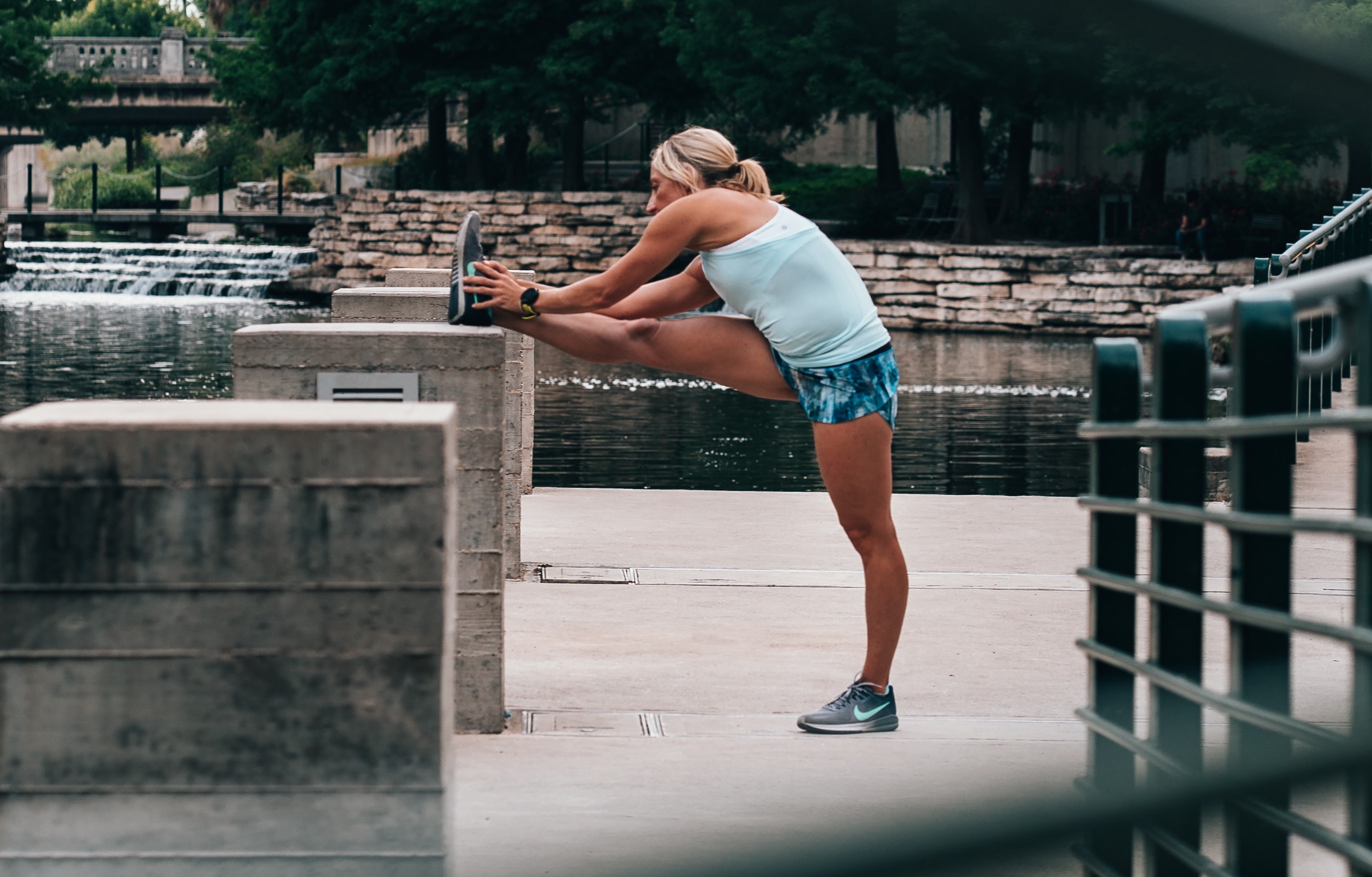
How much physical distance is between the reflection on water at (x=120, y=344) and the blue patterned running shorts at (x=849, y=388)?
374 inches

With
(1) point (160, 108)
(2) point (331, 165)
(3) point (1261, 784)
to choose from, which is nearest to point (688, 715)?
(3) point (1261, 784)

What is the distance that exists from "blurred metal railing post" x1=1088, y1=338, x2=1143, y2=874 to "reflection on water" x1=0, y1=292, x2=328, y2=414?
1114 centimetres

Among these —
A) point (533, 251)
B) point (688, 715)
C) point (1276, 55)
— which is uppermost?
point (533, 251)

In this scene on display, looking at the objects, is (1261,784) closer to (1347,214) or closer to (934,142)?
(1347,214)

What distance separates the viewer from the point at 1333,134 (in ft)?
74.3

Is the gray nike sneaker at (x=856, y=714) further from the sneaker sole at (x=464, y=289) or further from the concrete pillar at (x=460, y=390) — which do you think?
the sneaker sole at (x=464, y=289)

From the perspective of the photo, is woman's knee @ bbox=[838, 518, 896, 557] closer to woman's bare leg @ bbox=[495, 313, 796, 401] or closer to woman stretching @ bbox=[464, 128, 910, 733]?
woman stretching @ bbox=[464, 128, 910, 733]

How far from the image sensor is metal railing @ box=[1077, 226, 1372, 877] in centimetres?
167

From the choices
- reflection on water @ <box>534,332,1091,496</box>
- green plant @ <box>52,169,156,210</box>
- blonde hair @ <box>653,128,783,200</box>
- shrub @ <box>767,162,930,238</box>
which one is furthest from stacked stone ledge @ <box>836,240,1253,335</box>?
green plant @ <box>52,169,156,210</box>

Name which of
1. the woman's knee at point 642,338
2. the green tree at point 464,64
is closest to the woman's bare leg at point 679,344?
the woman's knee at point 642,338

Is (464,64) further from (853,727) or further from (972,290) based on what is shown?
(853,727)

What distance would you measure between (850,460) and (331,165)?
144 ft

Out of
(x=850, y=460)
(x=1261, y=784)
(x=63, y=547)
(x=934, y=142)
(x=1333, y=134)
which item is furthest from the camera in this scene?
(x=934, y=142)

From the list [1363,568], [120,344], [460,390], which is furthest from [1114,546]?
[120,344]
